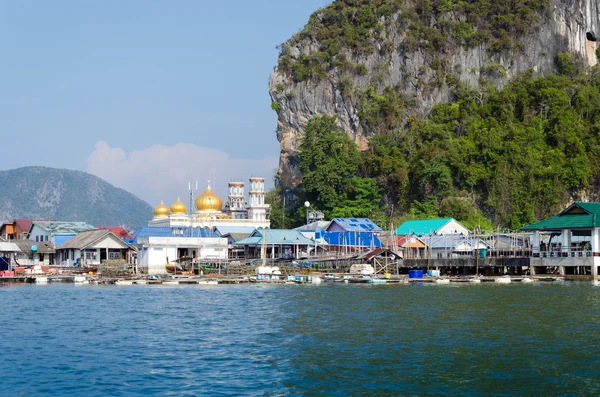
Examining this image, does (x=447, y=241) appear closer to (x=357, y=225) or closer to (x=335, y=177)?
(x=357, y=225)

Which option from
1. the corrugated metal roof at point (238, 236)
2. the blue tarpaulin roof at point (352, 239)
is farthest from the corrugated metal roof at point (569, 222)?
the corrugated metal roof at point (238, 236)

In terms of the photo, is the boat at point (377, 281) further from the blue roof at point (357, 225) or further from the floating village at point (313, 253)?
the blue roof at point (357, 225)

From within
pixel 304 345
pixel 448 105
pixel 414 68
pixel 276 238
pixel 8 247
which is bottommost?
pixel 304 345

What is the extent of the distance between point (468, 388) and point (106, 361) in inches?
488

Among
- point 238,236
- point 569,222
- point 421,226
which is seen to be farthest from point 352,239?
point 569,222

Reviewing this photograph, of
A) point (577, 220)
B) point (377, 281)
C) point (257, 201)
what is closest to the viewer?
point (377, 281)

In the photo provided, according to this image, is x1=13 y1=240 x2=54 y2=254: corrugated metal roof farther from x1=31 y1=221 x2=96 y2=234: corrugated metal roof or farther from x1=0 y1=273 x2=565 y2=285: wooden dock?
x1=0 y1=273 x2=565 y2=285: wooden dock

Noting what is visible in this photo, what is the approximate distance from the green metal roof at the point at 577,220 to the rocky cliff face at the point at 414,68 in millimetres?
42479

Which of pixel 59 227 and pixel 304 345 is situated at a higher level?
pixel 59 227

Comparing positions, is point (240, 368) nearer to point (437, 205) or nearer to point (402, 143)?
point (437, 205)

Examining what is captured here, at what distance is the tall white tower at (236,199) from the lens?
369 feet

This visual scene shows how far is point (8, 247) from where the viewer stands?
84.4 meters

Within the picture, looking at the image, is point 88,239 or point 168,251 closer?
point 88,239

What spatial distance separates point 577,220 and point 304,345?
1595 inches
